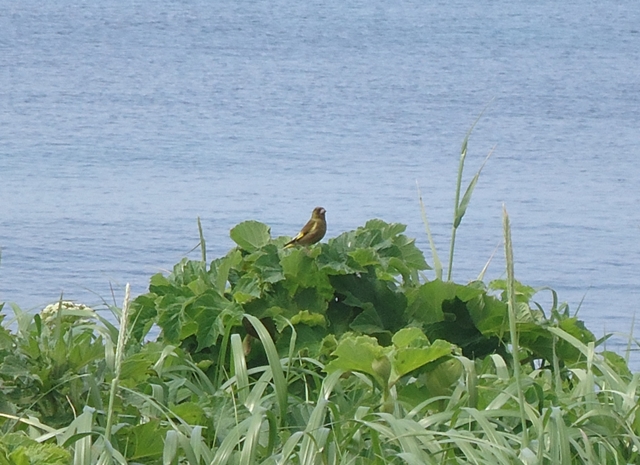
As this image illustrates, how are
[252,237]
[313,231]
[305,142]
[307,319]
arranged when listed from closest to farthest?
[307,319] < [252,237] < [313,231] < [305,142]

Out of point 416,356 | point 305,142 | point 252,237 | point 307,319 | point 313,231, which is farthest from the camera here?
point 305,142

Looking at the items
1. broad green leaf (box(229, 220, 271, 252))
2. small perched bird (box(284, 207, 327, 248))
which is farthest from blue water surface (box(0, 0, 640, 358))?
broad green leaf (box(229, 220, 271, 252))

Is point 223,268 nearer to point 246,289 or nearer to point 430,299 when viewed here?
point 246,289

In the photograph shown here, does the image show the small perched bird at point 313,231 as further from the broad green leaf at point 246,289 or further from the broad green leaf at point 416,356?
the broad green leaf at point 416,356

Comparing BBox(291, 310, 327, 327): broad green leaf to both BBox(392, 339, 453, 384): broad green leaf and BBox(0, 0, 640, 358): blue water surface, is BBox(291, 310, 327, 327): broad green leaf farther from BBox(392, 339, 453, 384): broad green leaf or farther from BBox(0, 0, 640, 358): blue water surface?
BBox(0, 0, 640, 358): blue water surface

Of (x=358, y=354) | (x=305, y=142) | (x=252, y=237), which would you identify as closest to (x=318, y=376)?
(x=358, y=354)

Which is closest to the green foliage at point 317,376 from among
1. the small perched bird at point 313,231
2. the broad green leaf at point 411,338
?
the broad green leaf at point 411,338

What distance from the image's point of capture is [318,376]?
1894 millimetres

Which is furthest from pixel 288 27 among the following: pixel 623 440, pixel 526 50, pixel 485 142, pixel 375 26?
pixel 623 440

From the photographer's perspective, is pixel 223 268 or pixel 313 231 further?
pixel 313 231

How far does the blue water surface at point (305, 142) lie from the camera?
446cm

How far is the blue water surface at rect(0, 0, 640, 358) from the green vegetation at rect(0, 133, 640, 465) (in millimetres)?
664

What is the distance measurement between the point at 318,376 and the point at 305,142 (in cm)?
419

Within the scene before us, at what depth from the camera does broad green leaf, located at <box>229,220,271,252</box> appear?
90.0 inches
